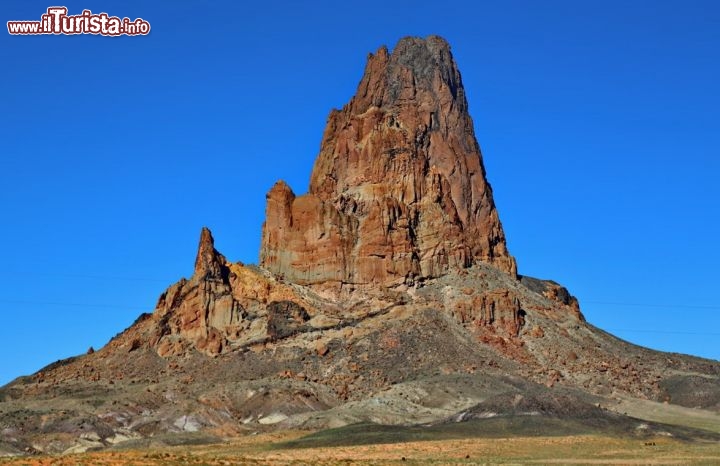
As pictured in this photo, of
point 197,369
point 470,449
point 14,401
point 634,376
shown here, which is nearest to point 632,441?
point 470,449

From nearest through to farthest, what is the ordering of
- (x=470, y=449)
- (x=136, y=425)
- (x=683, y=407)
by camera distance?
(x=470, y=449), (x=136, y=425), (x=683, y=407)

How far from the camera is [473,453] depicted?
367 feet

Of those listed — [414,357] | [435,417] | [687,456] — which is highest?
[414,357]

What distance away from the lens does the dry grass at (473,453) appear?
302 ft

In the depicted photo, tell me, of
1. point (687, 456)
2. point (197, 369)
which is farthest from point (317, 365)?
point (687, 456)

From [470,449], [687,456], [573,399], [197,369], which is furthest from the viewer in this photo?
[197,369]

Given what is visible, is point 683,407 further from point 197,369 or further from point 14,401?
point 14,401

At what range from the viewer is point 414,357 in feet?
623

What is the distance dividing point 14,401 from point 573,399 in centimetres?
8723

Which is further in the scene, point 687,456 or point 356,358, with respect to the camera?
point 356,358

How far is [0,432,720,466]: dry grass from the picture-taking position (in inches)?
3621

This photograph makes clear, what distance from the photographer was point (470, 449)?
116 metres

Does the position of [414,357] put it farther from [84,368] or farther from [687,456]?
[687,456]

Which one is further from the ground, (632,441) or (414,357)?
(414,357)
